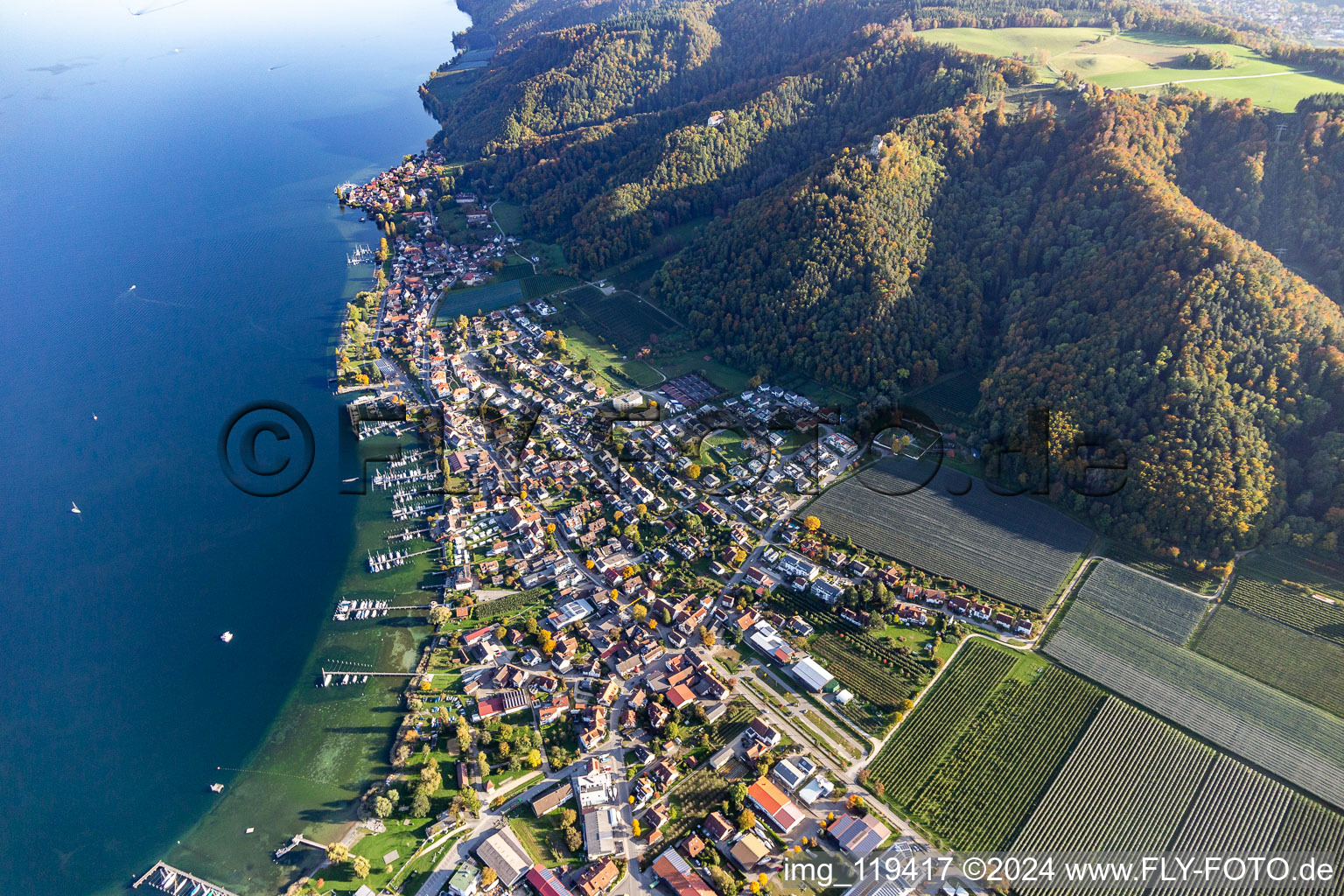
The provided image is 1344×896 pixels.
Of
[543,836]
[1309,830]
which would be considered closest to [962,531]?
[1309,830]

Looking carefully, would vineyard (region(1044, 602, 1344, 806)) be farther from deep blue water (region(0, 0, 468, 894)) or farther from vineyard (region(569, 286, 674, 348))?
deep blue water (region(0, 0, 468, 894))

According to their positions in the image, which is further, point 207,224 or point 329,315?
point 207,224

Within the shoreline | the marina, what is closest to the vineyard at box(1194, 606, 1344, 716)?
the shoreline

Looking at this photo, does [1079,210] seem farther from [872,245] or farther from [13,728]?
[13,728]

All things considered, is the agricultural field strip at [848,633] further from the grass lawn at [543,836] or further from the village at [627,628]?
the grass lawn at [543,836]

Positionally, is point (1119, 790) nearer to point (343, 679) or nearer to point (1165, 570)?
point (1165, 570)

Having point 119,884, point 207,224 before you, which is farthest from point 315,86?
point 119,884
